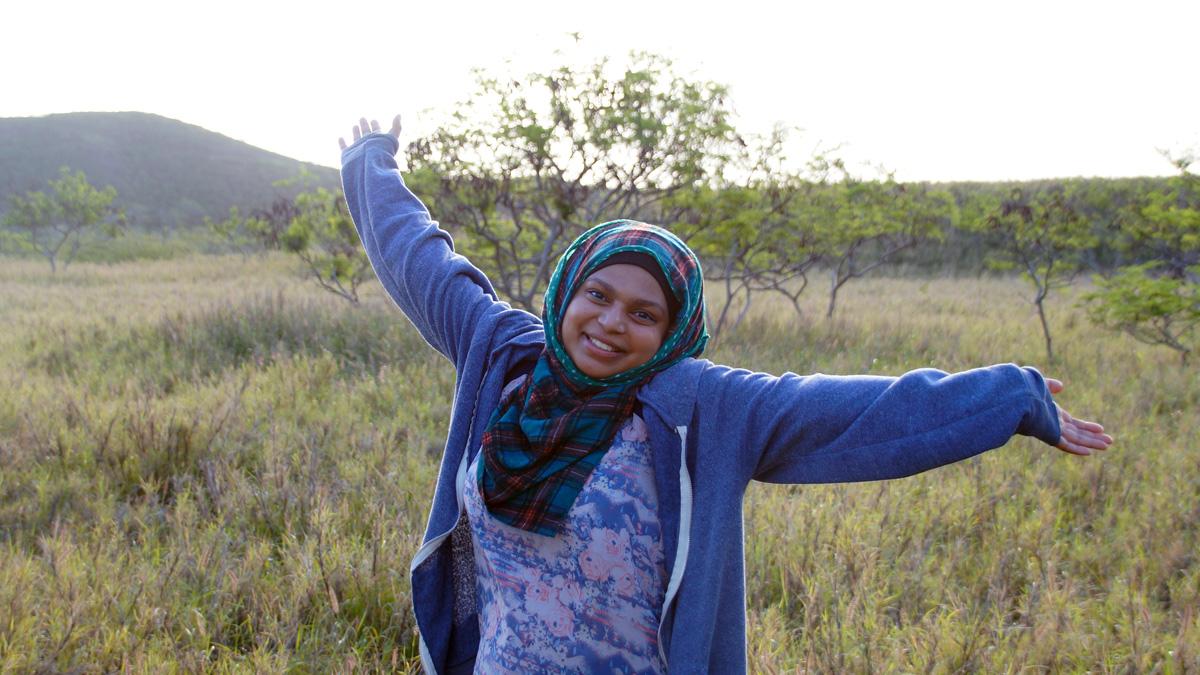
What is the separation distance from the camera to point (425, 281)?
1.76m

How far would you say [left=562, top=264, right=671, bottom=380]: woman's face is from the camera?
142 cm

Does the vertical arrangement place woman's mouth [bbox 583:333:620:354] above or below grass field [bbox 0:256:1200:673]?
above

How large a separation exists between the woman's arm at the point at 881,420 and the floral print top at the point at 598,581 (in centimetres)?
21

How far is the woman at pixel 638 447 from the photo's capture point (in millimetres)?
1236

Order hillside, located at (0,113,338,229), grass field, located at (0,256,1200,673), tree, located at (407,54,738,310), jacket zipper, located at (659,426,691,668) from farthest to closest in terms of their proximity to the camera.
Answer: hillside, located at (0,113,338,229), tree, located at (407,54,738,310), grass field, located at (0,256,1200,673), jacket zipper, located at (659,426,691,668)

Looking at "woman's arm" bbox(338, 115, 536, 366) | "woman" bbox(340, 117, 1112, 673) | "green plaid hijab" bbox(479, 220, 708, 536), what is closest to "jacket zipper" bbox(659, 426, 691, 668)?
"woman" bbox(340, 117, 1112, 673)

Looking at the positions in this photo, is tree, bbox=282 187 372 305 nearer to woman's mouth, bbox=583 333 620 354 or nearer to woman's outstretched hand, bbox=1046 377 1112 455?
woman's mouth, bbox=583 333 620 354

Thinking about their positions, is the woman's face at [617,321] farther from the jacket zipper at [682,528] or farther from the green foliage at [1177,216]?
the green foliage at [1177,216]

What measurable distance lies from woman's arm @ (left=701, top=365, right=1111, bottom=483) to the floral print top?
206mm

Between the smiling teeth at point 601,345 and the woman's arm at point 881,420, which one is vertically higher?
the smiling teeth at point 601,345

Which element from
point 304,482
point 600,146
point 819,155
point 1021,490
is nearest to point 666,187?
point 600,146

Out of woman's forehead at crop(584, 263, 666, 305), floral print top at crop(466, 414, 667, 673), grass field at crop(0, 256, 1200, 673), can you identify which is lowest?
grass field at crop(0, 256, 1200, 673)

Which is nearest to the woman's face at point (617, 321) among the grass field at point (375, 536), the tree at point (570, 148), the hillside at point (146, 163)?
the grass field at point (375, 536)

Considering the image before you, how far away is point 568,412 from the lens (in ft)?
4.77
